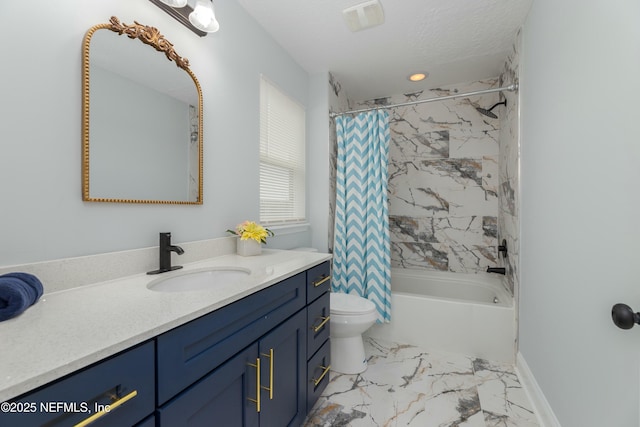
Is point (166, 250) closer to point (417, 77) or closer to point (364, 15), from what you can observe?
point (364, 15)

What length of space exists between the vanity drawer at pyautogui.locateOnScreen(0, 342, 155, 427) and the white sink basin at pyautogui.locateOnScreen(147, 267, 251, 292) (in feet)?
1.78

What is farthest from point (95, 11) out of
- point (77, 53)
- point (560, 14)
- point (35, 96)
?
point (560, 14)

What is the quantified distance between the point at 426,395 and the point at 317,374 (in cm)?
72

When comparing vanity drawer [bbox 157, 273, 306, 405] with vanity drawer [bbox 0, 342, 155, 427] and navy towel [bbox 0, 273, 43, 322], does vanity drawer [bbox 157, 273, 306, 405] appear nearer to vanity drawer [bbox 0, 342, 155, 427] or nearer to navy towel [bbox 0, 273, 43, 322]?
vanity drawer [bbox 0, 342, 155, 427]

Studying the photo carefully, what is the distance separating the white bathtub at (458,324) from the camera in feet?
6.69

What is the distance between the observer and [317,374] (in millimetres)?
1503

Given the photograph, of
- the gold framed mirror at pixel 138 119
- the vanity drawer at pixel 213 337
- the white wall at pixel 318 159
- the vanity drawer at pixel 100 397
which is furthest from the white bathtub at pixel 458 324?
the vanity drawer at pixel 100 397

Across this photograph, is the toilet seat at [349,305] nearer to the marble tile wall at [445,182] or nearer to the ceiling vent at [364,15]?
the marble tile wall at [445,182]

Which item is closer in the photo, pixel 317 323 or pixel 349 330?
pixel 317 323

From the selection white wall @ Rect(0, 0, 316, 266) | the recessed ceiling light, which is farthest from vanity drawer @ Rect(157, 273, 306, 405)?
the recessed ceiling light

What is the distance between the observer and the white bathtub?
2.04 meters

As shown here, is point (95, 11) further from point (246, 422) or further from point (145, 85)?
point (246, 422)

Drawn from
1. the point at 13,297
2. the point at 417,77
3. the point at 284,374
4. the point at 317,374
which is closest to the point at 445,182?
the point at 417,77

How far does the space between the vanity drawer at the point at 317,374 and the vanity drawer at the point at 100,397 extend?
915 millimetres
